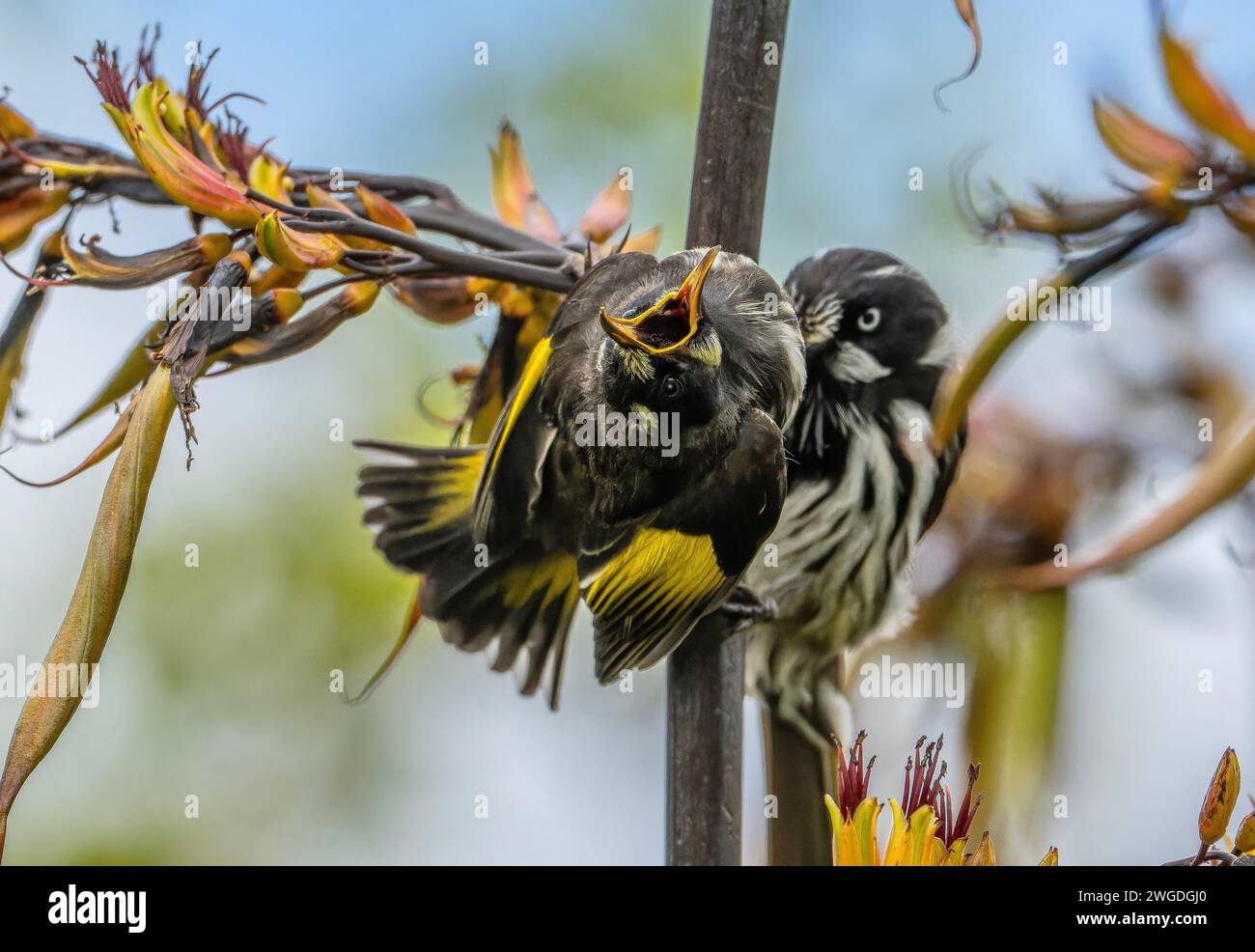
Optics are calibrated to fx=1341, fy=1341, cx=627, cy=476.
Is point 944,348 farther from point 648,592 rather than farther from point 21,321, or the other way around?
point 21,321

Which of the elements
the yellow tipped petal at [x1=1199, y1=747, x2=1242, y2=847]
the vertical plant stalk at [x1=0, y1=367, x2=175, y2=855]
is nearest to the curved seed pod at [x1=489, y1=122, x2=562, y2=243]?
the vertical plant stalk at [x1=0, y1=367, x2=175, y2=855]

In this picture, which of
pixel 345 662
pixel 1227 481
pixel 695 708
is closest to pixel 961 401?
pixel 1227 481

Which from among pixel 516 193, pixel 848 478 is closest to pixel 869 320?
pixel 848 478

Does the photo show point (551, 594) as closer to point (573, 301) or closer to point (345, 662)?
point (573, 301)

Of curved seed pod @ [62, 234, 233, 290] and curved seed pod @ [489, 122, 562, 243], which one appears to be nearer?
curved seed pod @ [62, 234, 233, 290]

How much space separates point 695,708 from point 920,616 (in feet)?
1.30

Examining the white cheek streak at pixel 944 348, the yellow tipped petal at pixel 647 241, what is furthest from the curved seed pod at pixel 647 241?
the white cheek streak at pixel 944 348

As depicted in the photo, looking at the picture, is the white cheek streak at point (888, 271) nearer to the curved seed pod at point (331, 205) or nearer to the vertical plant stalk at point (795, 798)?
the vertical plant stalk at point (795, 798)

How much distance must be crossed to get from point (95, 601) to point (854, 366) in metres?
0.96

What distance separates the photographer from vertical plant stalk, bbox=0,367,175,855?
34.9 inches

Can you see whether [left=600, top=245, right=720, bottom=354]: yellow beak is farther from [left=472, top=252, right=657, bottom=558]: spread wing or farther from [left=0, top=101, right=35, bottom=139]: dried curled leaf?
[left=0, top=101, right=35, bottom=139]: dried curled leaf

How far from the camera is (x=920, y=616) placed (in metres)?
1.43

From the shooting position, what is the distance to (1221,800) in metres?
0.91

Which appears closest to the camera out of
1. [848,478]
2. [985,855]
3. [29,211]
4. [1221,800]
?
[1221,800]
